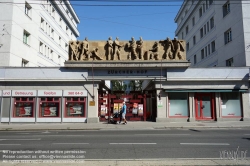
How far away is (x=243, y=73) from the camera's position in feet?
67.5

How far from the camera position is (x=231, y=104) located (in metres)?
20.9

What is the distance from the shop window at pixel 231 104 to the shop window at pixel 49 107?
14651 millimetres

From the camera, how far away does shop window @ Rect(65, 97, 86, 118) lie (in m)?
20.4

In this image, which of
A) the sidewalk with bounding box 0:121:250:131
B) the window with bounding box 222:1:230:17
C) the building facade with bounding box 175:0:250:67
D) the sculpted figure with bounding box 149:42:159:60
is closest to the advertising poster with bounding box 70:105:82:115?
the sidewalk with bounding box 0:121:250:131

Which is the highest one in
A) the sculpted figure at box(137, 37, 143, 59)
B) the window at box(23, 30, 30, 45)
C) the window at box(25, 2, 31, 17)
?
the window at box(25, 2, 31, 17)

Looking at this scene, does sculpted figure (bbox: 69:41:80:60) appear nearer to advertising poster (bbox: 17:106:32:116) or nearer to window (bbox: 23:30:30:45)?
advertising poster (bbox: 17:106:32:116)

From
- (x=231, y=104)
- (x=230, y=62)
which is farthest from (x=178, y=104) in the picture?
(x=230, y=62)

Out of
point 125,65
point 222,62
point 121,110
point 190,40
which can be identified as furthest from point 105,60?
point 190,40

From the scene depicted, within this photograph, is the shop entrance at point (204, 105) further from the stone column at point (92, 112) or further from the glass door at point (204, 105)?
the stone column at point (92, 112)

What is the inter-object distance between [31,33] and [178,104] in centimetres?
1780

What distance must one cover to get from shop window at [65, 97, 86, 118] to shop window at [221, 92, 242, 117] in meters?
12.4

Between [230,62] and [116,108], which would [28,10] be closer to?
[116,108]

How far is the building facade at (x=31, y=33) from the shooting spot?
22.6 metres

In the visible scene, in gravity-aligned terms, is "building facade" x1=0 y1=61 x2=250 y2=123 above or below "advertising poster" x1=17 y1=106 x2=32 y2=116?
above
